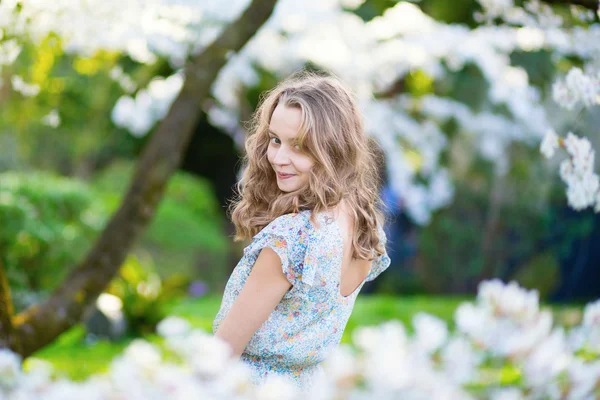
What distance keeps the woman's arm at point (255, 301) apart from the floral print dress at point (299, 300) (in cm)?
2

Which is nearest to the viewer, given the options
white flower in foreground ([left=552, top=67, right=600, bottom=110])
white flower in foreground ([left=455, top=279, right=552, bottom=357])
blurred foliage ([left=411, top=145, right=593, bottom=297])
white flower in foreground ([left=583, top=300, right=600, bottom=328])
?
white flower in foreground ([left=455, top=279, right=552, bottom=357])

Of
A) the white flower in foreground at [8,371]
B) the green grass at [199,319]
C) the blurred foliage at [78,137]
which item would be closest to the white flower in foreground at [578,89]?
the white flower in foreground at [8,371]

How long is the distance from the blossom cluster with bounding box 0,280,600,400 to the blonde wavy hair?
1.93 feet

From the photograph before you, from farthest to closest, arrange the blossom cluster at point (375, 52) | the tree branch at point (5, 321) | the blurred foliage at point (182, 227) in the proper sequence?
1. the blurred foliage at point (182, 227)
2. the blossom cluster at point (375, 52)
3. the tree branch at point (5, 321)

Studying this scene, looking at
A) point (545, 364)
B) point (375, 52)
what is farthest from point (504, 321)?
point (375, 52)

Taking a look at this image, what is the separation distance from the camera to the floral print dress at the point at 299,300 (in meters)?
1.36

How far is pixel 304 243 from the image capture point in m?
1.37

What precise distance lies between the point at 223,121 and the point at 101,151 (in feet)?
7.10

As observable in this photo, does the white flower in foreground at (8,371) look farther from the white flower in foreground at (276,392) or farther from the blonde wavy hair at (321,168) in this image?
the blonde wavy hair at (321,168)

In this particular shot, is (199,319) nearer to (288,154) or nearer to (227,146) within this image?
(227,146)

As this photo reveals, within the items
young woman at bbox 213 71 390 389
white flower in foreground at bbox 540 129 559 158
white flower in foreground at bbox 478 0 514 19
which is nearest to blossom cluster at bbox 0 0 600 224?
white flower in foreground at bbox 478 0 514 19

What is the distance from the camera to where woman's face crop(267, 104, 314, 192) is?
149cm

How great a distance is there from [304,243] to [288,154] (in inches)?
8.7

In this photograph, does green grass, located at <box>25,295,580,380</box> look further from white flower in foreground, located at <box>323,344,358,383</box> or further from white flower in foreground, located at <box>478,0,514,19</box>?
white flower in foreground, located at <box>323,344,358,383</box>
